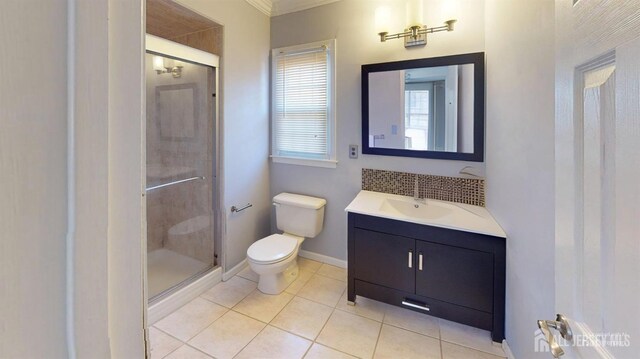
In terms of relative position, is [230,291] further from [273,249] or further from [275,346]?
[275,346]

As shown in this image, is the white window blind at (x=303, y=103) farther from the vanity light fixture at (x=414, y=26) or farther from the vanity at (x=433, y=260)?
the vanity at (x=433, y=260)

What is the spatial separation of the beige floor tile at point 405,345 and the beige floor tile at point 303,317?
1.33 feet

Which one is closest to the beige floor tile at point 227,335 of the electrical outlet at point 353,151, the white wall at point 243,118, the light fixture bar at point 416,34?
the white wall at point 243,118

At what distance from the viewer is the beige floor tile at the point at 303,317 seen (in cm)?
178

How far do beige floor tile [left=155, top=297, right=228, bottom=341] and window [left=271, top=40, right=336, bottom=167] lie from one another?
1.43 metres

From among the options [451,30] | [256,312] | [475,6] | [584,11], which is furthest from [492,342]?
[475,6]

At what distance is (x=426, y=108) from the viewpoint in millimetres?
2127

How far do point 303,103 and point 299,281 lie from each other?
64.4 inches

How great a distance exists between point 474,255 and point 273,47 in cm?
249

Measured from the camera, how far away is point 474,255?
1.63 m

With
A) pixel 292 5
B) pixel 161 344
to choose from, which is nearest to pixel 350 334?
pixel 161 344

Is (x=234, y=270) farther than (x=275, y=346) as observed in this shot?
Yes

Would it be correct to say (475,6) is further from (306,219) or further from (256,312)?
(256,312)

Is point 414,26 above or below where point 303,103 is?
above
